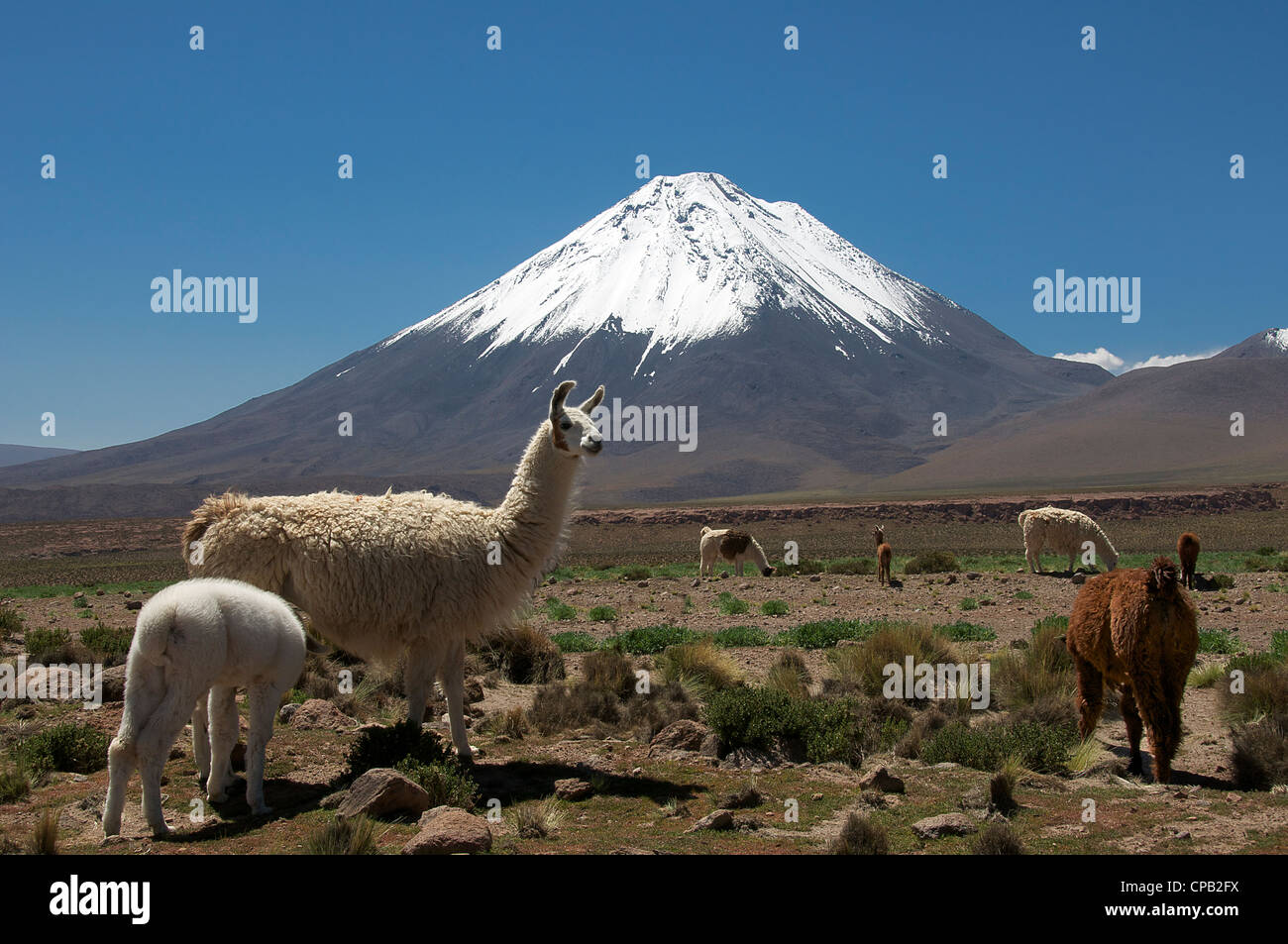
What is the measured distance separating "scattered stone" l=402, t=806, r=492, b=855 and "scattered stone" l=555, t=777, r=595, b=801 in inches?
55.8

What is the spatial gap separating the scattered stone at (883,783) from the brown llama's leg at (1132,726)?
199 centimetres

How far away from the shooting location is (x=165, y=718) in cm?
541

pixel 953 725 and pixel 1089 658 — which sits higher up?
pixel 1089 658

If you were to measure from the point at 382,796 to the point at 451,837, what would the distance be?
2.79 feet

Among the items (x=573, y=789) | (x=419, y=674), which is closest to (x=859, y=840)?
(x=573, y=789)

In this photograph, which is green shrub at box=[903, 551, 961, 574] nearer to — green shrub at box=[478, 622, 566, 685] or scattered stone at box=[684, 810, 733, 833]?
green shrub at box=[478, 622, 566, 685]

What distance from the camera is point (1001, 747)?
746 centimetres

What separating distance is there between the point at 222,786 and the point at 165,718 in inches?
48.5

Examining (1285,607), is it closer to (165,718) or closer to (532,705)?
(532,705)

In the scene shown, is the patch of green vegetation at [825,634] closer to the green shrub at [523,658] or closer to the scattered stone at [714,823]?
the green shrub at [523,658]

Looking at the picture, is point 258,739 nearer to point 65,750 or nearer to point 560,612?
point 65,750

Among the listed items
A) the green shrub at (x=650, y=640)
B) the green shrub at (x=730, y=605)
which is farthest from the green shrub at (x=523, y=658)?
the green shrub at (x=730, y=605)

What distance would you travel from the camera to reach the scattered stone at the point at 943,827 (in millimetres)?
5727
